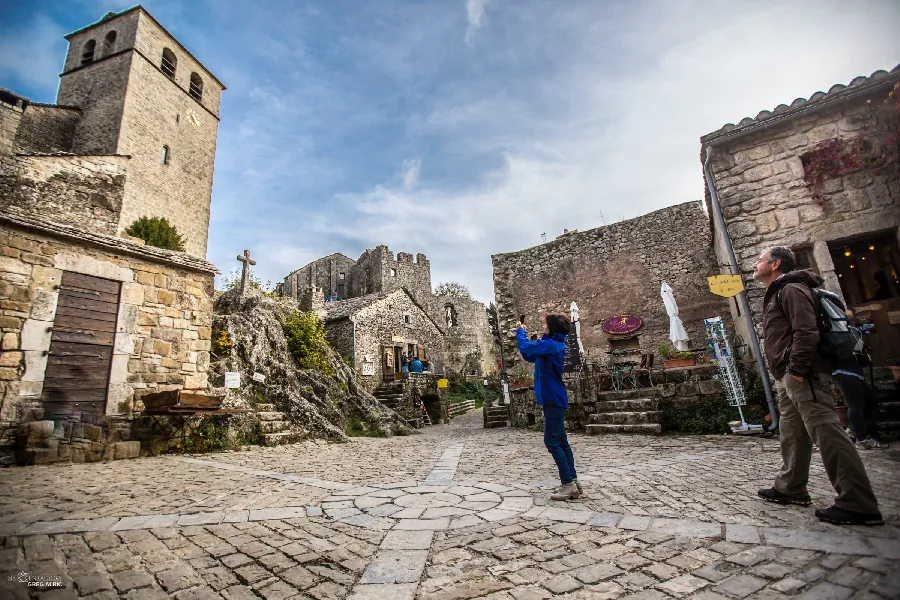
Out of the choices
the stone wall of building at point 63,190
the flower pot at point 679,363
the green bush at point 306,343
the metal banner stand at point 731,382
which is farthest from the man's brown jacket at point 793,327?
the stone wall of building at point 63,190

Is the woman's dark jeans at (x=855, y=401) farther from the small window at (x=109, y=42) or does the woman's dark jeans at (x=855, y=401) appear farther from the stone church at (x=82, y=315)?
the small window at (x=109, y=42)

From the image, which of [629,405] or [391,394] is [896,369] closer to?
[629,405]

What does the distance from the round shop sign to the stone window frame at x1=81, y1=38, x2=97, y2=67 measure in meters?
28.0

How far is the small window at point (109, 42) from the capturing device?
20.4m

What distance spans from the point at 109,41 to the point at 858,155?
30023mm

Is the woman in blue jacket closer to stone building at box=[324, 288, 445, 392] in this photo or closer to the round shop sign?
the round shop sign

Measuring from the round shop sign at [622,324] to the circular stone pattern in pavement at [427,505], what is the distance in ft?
34.0

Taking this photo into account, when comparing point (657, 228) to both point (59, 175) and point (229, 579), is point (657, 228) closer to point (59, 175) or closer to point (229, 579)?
point (229, 579)

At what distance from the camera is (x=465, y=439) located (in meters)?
8.75

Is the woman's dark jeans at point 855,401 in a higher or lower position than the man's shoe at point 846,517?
higher

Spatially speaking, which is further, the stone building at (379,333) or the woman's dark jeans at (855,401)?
the stone building at (379,333)

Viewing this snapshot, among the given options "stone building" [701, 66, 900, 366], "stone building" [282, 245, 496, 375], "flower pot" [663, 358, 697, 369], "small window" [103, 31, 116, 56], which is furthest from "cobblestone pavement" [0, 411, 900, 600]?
"stone building" [282, 245, 496, 375]

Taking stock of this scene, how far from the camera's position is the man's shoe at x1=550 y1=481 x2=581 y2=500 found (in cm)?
313

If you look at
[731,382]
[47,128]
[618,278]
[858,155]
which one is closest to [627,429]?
[731,382]
